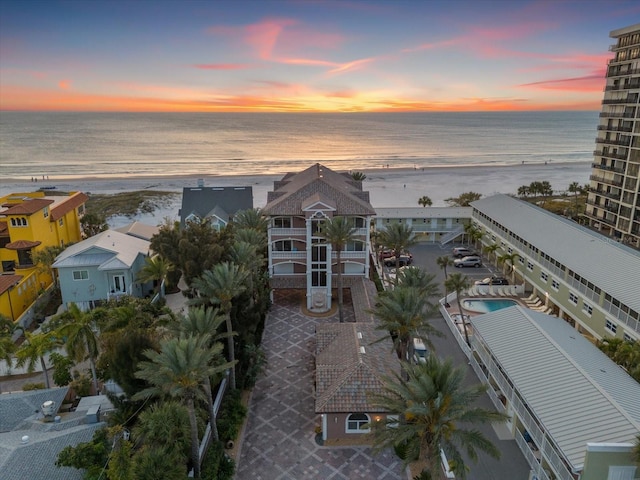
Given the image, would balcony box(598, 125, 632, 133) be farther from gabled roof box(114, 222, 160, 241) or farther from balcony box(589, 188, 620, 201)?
gabled roof box(114, 222, 160, 241)

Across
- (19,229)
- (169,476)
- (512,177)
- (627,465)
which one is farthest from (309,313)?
(512,177)

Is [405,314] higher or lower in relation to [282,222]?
lower

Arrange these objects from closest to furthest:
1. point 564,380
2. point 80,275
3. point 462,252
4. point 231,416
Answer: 1. point 564,380
2. point 231,416
3. point 80,275
4. point 462,252

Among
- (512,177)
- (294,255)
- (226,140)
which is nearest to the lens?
(294,255)

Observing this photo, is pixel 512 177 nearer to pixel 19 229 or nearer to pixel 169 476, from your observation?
→ pixel 19 229

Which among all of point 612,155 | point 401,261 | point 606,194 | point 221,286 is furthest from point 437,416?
point 612,155

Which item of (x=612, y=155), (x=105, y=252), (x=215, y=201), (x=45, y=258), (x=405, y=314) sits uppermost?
(x=612, y=155)

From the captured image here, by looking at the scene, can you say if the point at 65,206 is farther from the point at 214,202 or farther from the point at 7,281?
the point at 214,202
